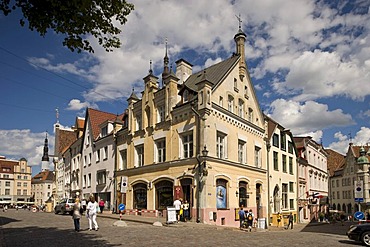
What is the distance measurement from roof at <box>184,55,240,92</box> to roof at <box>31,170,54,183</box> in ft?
325

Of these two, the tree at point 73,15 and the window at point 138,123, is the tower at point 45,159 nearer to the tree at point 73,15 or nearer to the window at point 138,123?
the window at point 138,123

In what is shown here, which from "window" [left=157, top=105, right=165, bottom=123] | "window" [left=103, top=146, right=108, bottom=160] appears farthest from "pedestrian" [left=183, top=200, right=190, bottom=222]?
"window" [left=103, top=146, right=108, bottom=160]

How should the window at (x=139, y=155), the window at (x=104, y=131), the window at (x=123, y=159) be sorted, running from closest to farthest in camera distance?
the window at (x=139, y=155), the window at (x=123, y=159), the window at (x=104, y=131)

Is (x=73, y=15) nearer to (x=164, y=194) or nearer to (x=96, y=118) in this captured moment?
(x=164, y=194)

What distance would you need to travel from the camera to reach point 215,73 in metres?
31.5

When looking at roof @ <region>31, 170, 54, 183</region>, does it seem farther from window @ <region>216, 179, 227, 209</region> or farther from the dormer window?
window @ <region>216, 179, 227, 209</region>

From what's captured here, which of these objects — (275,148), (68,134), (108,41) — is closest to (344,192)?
(275,148)

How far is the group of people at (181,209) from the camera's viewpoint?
25.5 meters

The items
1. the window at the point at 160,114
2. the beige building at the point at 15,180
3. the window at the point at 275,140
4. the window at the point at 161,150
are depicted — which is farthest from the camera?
the beige building at the point at 15,180

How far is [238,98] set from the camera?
32312 millimetres

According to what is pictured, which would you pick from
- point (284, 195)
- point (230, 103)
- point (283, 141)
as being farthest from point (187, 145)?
point (284, 195)

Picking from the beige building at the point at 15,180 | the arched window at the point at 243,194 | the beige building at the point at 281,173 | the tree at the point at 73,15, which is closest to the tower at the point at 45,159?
the beige building at the point at 15,180

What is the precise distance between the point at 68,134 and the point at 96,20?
5977 cm

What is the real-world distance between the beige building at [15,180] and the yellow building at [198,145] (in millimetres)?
89000
